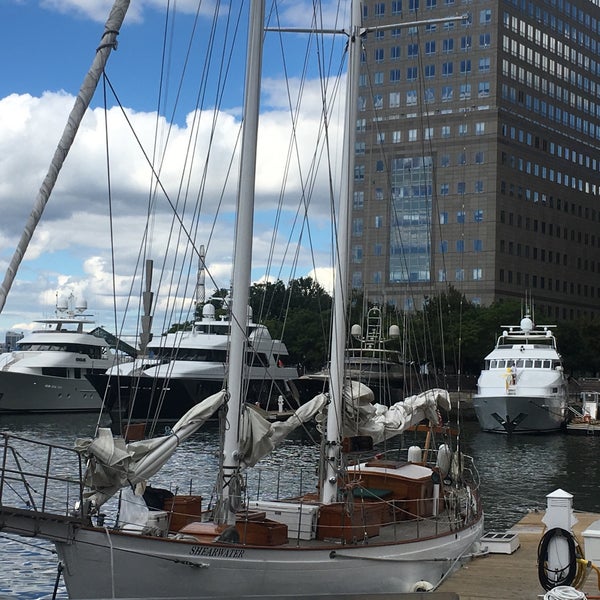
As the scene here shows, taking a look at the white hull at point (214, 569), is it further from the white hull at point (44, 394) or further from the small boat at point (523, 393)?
the white hull at point (44, 394)

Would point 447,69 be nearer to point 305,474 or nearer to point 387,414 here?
point 305,474

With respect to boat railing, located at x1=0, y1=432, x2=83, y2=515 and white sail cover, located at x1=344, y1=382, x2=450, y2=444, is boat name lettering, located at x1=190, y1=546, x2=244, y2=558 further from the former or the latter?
boat railing, located at x1=0, y1=432, x2=83, y2=515

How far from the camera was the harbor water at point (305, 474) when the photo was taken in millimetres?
25438

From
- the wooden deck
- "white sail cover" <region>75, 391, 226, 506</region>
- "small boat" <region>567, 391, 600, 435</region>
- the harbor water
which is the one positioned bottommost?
the harbor water

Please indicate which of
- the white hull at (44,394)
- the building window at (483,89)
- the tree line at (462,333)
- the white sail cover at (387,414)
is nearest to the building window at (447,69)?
the building window at (483,89)

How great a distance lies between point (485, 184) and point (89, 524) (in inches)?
5017

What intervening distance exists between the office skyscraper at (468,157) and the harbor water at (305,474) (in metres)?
62.0

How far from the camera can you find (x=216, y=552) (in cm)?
1694

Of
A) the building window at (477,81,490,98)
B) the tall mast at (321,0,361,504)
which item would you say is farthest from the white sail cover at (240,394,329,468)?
the building window at (477,81,490,98)

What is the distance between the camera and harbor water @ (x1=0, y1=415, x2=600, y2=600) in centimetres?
2544

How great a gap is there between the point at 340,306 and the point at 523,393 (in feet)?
168

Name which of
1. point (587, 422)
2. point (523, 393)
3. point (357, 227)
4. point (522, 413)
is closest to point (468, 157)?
point (357, 227)

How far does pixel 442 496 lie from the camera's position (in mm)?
25094

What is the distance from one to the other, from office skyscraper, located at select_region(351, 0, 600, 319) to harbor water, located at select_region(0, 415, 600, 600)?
6204 cm
